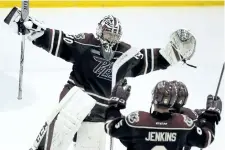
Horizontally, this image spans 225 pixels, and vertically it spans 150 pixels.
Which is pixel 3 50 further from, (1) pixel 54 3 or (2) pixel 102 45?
(2) pixel 102 45

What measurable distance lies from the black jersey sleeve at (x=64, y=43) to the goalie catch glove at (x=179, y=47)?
405 mm

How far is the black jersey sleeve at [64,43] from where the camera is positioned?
299cm

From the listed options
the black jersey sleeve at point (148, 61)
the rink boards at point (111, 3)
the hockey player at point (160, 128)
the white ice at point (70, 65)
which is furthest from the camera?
the rink boards at point (111, 3)

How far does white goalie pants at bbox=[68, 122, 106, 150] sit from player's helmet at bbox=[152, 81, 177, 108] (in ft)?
2.04

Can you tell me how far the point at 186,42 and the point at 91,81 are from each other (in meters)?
0.50

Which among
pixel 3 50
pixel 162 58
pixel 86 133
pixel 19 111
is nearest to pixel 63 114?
pixel 86 133

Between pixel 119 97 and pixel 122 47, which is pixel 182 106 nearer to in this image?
pixel 119 97

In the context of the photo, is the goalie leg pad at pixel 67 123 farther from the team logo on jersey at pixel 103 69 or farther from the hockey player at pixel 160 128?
the team logo on jersey at pixel 103 69

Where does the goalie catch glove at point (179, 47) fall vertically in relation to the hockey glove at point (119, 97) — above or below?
above

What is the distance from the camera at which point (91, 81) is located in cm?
301

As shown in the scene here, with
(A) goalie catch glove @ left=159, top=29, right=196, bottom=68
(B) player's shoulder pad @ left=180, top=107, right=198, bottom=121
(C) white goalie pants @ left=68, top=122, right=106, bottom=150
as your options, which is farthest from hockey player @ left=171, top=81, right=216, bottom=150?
(C) white goalie pants @ left=68, top=122, right=106, bottom=150

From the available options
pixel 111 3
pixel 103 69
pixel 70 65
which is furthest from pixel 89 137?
pixel 111 3

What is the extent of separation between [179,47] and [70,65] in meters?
1.80

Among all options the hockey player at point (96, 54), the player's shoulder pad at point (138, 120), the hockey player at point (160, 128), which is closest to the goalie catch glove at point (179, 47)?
the hockey player at point (96, 54)
